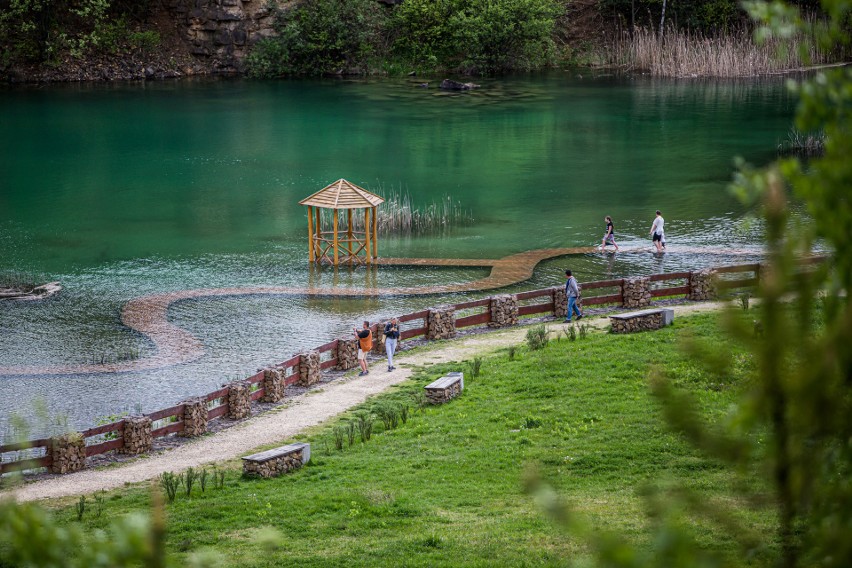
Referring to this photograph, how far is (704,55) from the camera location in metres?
85.5

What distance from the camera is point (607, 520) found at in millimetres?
16922

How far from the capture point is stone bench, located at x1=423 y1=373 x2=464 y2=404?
25766 millimetres

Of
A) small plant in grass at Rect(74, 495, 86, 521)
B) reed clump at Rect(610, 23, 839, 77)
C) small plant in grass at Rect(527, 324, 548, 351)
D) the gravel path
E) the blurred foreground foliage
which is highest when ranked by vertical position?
reed clump at Rect(610, 23, 839, 77)

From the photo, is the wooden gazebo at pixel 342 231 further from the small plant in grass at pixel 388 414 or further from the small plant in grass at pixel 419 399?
the small plant in grass at pixel 388 414

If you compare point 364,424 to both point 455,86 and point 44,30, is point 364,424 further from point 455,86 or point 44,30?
point 44,30

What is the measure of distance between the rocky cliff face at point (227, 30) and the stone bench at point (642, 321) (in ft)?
238

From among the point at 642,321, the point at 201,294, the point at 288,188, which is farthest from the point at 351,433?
the point at 288,188

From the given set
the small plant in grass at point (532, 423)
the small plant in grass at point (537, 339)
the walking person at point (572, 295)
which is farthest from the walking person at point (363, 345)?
the small plant in grass at point (532, 423)

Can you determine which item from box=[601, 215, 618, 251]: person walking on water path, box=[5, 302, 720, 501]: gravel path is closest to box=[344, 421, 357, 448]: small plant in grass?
box=[5, 302, 720, 501]: gravel path

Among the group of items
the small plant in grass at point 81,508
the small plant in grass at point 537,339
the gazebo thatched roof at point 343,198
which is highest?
the gazebo thatched roof at point 343,198

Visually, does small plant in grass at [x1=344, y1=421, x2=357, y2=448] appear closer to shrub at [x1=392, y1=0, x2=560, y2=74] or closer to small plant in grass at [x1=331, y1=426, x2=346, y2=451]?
small plant in grass at [x1=331, y1=426, x2=346, y2=451]

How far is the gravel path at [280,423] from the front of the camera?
72.6ft

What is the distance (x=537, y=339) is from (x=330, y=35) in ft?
230

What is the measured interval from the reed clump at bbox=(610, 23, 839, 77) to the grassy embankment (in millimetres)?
62887
